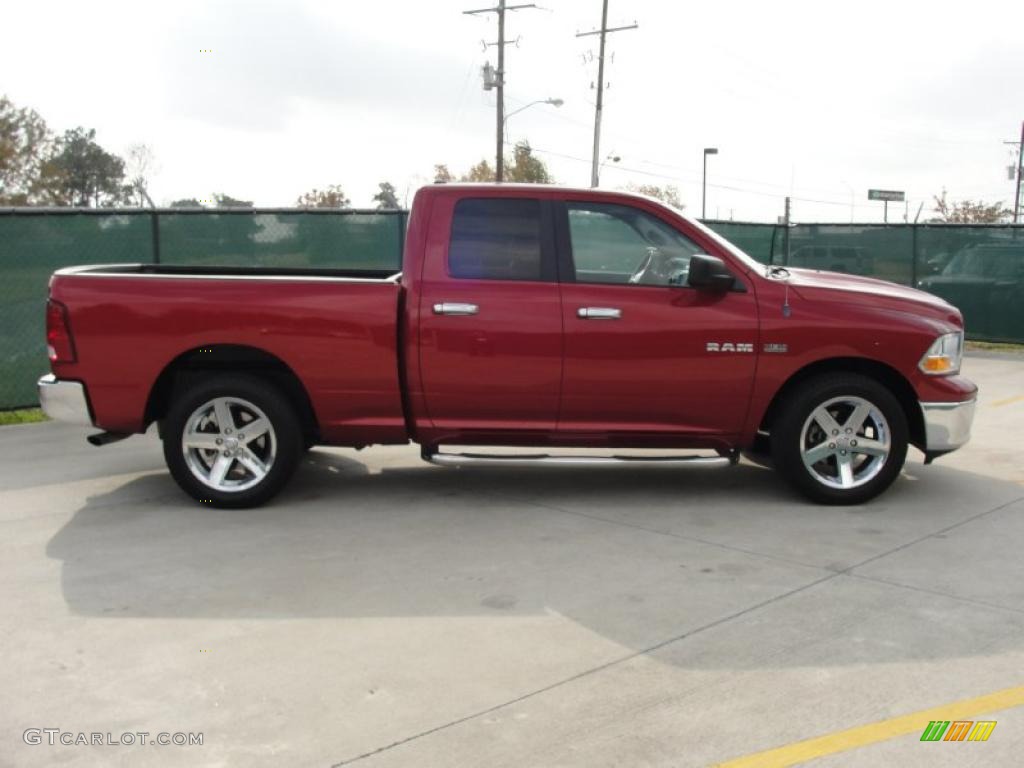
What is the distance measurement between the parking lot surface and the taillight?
1013 mm

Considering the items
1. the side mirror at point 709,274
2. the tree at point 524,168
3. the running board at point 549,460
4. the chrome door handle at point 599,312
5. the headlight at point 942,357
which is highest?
the tree at point 524,168

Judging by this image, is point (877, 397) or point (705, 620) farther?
point (877, 397)

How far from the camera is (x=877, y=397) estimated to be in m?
6.19

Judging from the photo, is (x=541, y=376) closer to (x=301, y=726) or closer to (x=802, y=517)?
(x=802, y=517)

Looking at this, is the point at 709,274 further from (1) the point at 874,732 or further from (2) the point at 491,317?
(1) the point at 874,732

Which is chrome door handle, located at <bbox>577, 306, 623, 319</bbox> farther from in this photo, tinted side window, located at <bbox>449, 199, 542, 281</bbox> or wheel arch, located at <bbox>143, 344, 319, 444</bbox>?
wheel arch, located at <bbox>143, 344, 319, 444</bbox>

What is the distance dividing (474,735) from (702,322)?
3.41m

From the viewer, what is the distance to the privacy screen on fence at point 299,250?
32.8ft

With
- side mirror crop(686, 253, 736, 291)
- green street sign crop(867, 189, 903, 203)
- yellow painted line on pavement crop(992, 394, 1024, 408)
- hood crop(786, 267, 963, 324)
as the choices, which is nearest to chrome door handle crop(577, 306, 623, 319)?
side mirror crop(686, 253, 736, 291)

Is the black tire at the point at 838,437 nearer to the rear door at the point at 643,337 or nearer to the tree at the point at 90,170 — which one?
the rear door at the point at 643,337

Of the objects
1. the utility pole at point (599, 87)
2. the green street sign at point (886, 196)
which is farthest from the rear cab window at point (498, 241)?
the green street sign at point (886, 196)

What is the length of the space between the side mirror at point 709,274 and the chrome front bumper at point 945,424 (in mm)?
1485

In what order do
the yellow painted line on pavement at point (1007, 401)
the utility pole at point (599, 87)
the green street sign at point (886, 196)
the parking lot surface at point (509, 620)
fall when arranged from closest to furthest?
the parking lot surface at point (509, 620), the yellow painted line on pavement at point (1007, 401), the utility pole at point (599, 87), the green street sign at point (886, 196)

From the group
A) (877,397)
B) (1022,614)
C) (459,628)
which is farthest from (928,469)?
(459,628)
